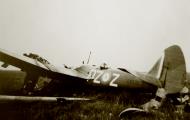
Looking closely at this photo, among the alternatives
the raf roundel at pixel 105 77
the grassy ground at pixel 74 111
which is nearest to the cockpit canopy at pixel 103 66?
the raf roundel at pixel 105 77

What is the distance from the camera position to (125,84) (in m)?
9.34

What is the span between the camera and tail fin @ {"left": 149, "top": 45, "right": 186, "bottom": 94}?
27.5 ft

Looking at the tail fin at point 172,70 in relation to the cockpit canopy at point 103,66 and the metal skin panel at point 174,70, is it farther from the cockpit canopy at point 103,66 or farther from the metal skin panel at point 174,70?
the cockpit canopy at point 103,66

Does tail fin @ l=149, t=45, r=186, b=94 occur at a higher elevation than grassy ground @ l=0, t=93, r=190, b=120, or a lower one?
higher

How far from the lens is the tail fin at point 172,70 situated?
8.37 m

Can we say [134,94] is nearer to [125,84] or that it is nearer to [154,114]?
[125,84]

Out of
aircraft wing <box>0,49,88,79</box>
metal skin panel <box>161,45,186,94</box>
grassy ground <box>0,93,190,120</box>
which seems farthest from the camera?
aircraft wing <box>0,49,88,79</box>

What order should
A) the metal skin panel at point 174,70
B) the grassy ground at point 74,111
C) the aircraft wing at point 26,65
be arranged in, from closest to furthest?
the grassy ground at point 74,111, the metal skin panel at point 174,70, the aircraft wing at point 26,65

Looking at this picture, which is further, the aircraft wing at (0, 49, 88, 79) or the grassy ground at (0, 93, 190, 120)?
the aircraft wing at (0, 49, 88, 79)

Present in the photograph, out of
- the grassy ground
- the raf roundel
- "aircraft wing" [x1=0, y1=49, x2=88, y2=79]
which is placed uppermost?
"aircraft wing" [x1=0, y1=49, x2=88, y2=79]

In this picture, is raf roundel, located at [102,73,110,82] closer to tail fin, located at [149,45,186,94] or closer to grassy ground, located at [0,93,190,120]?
grassy ground, located at [0,93,190,120]

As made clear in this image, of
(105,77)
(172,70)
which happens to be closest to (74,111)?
(105,77)

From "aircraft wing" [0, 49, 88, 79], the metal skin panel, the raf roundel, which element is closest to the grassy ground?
the metal skin panel

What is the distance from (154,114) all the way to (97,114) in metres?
1.49
